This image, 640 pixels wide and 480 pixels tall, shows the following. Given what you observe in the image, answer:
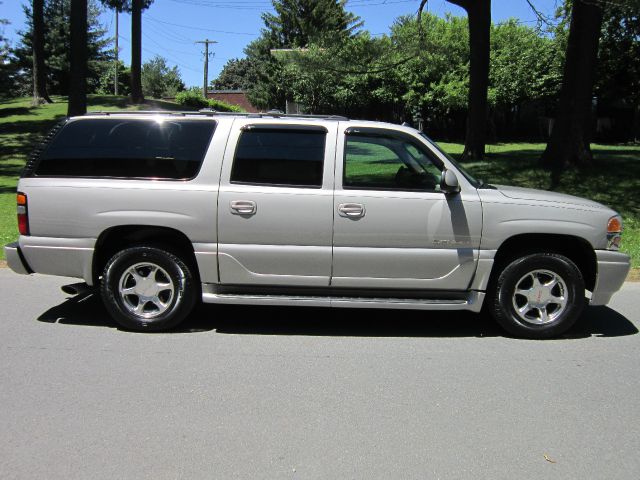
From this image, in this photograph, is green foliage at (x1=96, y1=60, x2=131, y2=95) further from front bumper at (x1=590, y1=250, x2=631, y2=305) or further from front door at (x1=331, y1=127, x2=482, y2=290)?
front bumper at (x1=590, y1=250, x2=631, y2=305)

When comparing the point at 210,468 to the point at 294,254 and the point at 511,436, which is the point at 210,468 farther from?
the point at 294,254

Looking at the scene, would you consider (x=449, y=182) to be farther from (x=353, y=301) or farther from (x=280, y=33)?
(x=280, y=33)

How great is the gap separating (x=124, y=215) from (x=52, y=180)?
0.75m

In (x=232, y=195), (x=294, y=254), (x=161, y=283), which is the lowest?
(x=161, y=283)

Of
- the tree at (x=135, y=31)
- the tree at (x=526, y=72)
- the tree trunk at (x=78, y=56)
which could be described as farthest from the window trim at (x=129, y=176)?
the tree at (x=526, y=72)

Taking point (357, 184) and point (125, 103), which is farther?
point (125, 103)

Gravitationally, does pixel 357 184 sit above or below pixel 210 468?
above

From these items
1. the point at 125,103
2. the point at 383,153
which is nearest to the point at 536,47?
the point at 125,103

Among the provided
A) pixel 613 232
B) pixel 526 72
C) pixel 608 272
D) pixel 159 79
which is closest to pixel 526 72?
pixel 526 72

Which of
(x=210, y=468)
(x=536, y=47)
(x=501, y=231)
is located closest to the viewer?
(x=210, y=468)

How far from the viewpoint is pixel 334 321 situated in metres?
6.11

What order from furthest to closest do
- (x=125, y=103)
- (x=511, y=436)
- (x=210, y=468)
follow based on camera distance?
(x=125, y=103) → (x=511, y=436) → (x=210, y=468)

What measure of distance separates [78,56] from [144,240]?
14.0 m

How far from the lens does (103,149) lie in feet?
18.2
